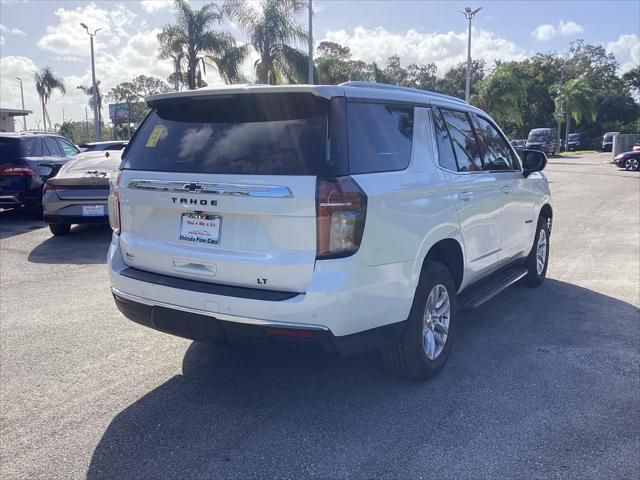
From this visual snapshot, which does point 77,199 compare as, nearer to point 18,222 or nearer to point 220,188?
point 18,222

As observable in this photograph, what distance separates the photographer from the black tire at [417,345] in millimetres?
3805

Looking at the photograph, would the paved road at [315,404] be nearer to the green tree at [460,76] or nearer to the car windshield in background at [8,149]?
the car windshield in background at [8,149]

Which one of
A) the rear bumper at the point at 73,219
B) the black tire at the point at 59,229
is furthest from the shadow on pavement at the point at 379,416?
the black tire at the point at 59,229

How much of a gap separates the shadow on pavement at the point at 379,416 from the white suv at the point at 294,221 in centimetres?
39

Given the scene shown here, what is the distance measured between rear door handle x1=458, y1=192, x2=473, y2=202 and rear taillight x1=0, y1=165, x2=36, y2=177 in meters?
9.74

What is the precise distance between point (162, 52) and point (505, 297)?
28587 mm

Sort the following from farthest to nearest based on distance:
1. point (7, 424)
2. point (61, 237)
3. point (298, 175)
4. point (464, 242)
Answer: point (61, 237), point (464, 242), point (7, 424), point (298, 175)

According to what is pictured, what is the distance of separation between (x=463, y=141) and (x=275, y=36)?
2613 centimetres

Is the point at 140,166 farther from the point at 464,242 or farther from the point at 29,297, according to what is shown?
the point at 29,297

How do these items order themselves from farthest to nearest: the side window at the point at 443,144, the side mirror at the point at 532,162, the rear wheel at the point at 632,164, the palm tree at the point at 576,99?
1. the palm tree at the point at 576,99
2. the rear wheel at the point at 632,164
3. the side mirror at the point at 532,162
4. the side window at the point at 443,144

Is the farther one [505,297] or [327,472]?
[505,297]

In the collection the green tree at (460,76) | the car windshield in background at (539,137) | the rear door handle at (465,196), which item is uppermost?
the green tree at (460,76)

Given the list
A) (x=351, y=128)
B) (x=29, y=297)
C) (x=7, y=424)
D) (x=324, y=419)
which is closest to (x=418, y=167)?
(x=351, y=128)

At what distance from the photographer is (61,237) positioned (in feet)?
32.7
